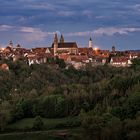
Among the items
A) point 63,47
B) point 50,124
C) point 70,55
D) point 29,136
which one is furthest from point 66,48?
point 29,136

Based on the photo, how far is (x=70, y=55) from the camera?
4567 inches

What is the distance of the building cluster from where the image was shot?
106000mm

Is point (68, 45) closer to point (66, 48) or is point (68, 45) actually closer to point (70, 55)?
point (66, 48)

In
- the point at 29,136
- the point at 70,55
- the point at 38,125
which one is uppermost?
the point at 70,55

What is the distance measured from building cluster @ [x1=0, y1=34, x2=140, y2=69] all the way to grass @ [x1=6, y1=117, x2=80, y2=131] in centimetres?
4680

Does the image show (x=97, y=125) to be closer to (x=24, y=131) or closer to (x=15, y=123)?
(x=24, y=131)

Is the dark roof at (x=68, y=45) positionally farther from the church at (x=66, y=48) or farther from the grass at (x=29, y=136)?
the grass at (x=29, y=136)

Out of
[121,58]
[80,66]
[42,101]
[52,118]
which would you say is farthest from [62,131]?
[121,58]

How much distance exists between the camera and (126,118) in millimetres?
44750

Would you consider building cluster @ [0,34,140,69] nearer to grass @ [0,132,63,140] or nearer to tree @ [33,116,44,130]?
tree @ [33,116,44,130]

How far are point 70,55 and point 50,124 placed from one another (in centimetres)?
6730

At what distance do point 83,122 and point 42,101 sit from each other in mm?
14607

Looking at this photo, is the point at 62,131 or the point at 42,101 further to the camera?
the point at 42,101

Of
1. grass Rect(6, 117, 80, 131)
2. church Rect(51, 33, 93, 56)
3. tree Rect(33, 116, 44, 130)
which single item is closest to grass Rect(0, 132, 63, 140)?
tree Rect(33, 116, 44, 130)
